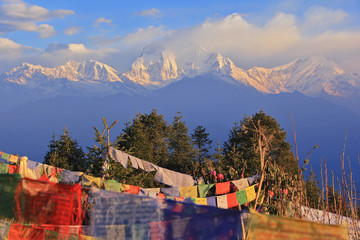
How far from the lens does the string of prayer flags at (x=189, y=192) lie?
12492 mm

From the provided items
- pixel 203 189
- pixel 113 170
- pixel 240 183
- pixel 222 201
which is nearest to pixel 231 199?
pixel 222 201

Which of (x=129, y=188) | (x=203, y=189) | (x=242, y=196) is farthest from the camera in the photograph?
(x=203, y=189)

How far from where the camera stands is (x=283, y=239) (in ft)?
11.7

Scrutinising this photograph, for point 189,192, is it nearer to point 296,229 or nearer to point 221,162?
point 221,162

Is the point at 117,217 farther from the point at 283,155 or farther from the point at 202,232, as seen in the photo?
the point at 283,155

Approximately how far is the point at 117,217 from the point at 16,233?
2.45 meters

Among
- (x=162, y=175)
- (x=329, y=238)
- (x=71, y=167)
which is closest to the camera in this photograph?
(x=329, y=238)

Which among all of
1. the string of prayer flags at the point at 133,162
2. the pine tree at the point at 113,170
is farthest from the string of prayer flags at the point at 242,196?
the pine tree at the point at 113,170

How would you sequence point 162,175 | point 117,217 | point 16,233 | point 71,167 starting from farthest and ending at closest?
point 71,167 < point 162,175 < point 16,233 < point 117,217

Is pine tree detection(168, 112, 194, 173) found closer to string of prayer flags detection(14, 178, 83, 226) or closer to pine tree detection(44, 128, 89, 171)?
pine tree detection(44, 128, 89, 171)

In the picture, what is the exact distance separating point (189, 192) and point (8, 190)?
8.04 m

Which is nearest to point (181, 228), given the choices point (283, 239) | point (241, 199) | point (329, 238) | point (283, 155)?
point (283, 239)

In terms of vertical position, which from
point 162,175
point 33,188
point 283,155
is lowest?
point 33,188

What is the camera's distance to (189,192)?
12.6 metres
